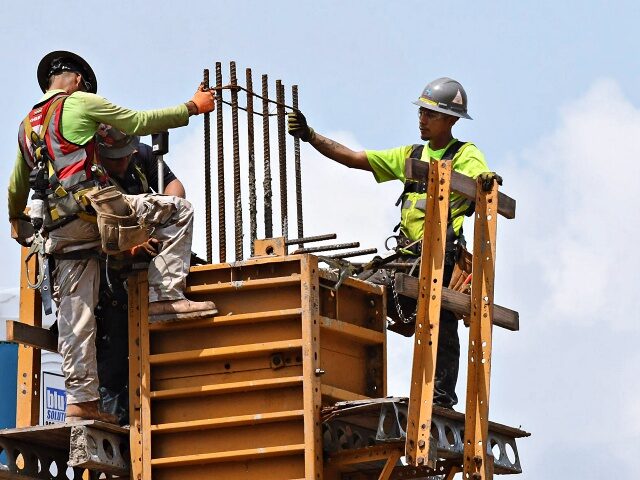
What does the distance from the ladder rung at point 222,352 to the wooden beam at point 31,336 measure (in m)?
1.06

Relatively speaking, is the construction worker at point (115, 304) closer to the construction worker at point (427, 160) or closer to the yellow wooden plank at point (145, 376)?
the yellow wooden plank at point (145, 376)

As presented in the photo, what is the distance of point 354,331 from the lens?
17.5 metres

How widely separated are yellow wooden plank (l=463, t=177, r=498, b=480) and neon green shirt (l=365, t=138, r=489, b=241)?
1.95 feet

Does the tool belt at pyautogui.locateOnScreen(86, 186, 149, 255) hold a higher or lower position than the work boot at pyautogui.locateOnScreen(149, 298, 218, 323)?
higher

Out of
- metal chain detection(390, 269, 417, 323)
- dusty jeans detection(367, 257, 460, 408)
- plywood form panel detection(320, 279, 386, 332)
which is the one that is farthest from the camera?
metal chain detection(390, 269, 417, 323)

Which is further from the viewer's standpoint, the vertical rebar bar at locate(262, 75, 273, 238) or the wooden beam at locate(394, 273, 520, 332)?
the vertical rebar bar at locate(262, 75, 273, 238)

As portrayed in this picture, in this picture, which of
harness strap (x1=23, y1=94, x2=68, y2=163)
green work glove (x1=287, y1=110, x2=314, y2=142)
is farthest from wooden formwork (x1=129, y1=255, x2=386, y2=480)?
green work glove (x1=287, y1=110, x2=314, y2=142)

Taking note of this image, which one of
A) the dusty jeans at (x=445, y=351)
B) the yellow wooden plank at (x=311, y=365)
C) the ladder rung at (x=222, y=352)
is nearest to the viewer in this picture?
the yellow wooden plank at (x=311, y=365)

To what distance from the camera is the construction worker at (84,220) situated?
55.3 ft

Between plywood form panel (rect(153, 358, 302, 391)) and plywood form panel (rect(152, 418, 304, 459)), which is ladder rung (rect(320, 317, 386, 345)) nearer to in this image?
plywood form panel (rect(153, 358, 302, 391))

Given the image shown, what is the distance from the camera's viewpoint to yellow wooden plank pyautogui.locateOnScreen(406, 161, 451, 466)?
1620 centimetres

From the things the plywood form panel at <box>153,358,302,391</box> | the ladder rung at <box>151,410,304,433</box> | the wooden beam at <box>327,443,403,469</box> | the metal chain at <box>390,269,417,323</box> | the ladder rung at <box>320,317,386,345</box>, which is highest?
the metal chain at <box>390,269,417,323</box>

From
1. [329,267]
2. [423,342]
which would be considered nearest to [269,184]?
[329,267]

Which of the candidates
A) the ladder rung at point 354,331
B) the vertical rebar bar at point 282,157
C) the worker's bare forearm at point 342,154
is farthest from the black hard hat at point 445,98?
the ladder rung at point 354,331
